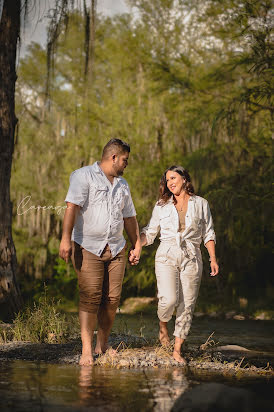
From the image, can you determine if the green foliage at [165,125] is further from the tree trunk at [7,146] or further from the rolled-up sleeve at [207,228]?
the rolled-up sleeve at [207,228]

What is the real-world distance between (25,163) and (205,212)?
16507 mm

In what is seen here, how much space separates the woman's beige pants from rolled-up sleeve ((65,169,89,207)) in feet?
3.40

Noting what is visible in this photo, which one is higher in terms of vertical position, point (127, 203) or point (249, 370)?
point (127, 203)

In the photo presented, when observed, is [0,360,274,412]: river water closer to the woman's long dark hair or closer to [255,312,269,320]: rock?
the woman's long dark hair

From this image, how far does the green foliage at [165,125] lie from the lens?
50.3ft

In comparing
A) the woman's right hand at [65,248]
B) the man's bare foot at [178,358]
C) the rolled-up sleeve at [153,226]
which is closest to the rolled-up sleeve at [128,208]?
the rolled-up sleeve at [153,226]

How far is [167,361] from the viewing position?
20.7ft

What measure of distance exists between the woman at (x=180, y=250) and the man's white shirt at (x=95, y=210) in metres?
0.54

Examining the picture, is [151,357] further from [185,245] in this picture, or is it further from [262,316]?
[262,316]

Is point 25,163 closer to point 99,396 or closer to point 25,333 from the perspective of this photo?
point 25,333

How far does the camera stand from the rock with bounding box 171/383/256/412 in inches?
155

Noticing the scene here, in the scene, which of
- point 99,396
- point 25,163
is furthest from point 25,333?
point 25,163

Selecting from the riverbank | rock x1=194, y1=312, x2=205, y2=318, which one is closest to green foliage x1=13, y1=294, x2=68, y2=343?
the riverbank

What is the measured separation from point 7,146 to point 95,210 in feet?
14.2
